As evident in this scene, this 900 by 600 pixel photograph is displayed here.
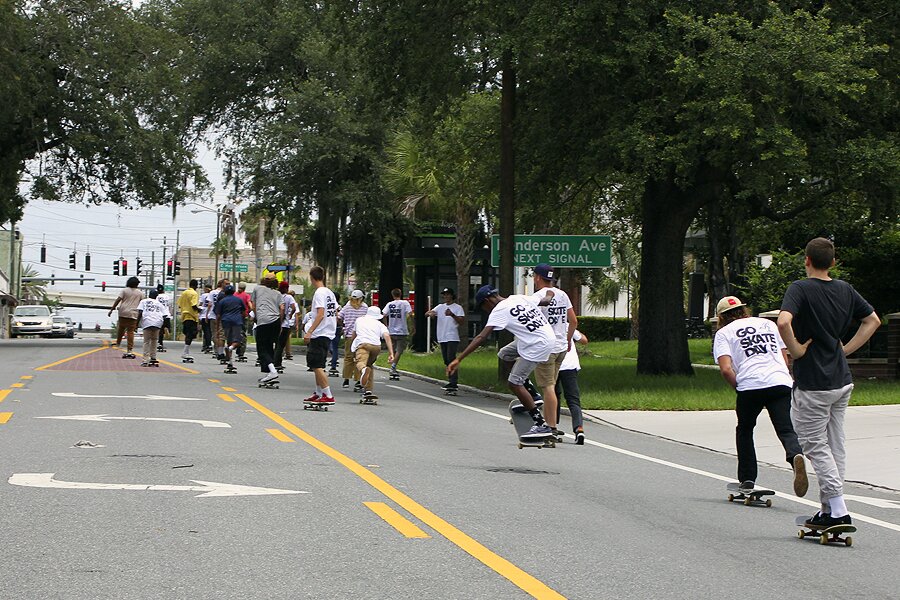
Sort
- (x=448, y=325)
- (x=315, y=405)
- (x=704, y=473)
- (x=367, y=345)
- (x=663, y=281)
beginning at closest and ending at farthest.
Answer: (x=704, y=473)
(x=315, y=405)
(x=367, y=345)
(x=448, y=325)
(x=663, y=281)

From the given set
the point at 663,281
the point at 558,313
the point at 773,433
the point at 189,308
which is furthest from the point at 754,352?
the point at 189,308

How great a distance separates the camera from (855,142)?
22219mm

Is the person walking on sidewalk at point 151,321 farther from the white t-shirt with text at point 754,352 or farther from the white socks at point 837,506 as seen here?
the white socks at point 837,506

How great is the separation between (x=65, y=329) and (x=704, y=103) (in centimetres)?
6855

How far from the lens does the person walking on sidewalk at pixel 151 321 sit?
26875mm

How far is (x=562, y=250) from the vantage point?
25203 mm

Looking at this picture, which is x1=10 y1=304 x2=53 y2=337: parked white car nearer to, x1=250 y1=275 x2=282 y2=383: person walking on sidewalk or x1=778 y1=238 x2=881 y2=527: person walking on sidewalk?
x1=250 y1=275 x2=282 y2=383: person walking on sidewalk

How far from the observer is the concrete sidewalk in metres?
13.3

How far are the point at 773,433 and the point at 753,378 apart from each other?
704 centimetres

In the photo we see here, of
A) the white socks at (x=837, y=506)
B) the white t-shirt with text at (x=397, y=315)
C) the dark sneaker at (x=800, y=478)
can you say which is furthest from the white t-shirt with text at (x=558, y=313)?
the white t-shirt with text at (x=397, y=315)

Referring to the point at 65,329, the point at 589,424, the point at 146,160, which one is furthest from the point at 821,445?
the point at 65,329

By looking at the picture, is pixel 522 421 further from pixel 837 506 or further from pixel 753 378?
pixel 837 506

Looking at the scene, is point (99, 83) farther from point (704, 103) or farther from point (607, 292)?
point (607, 292)

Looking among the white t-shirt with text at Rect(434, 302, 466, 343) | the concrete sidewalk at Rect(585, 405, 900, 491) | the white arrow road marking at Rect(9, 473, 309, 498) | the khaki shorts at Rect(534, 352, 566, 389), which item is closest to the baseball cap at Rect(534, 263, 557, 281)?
the khaki shorts at Rect(534, 352, 566, 389)
